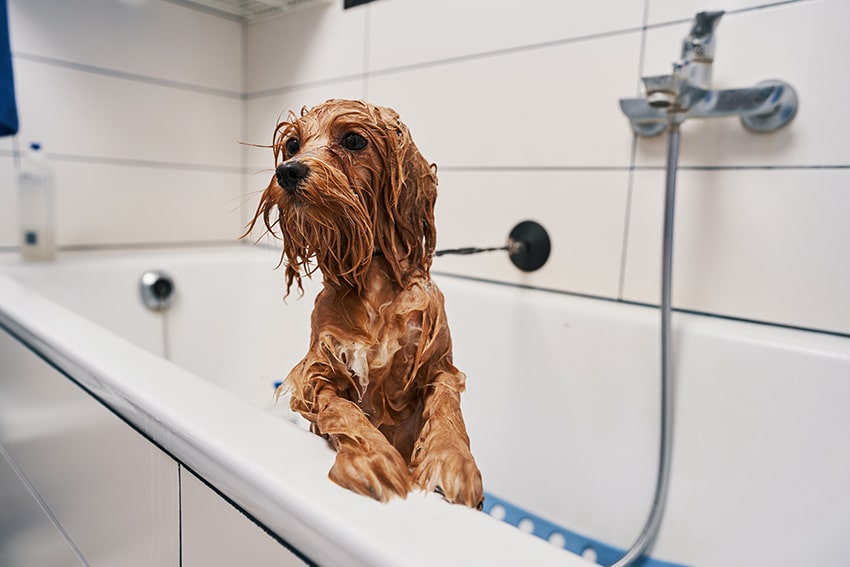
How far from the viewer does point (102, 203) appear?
1224mm

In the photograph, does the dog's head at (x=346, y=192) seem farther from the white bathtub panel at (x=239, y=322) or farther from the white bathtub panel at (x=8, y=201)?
the white bathtub panel at (x=8, y=201)

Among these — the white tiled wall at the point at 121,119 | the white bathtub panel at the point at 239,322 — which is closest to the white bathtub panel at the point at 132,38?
the white tiled wall at the point at 121,119

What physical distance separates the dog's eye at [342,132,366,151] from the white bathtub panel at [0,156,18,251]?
1219 millimetres

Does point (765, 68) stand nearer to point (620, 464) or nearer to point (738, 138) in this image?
point (738, 138)

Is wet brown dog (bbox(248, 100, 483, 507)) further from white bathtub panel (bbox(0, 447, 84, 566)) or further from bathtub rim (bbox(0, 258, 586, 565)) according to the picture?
white bathtub panel (bbox(0, 447, 84, 566))

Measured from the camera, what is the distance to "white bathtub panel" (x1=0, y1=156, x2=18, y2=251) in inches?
44.3

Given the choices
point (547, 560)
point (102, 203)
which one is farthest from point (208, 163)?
point (547, 560)

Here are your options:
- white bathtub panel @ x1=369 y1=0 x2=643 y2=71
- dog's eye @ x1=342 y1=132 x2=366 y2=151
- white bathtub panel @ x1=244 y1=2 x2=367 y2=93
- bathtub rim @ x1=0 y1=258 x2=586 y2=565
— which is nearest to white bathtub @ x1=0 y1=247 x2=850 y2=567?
bathtub rim @ x1=0 y1=258 x2=586 y2=565

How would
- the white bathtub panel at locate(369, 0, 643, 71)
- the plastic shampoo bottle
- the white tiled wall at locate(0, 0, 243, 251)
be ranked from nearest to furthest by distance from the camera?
the white bathtub panel at locate(369, 0, 643, 71) < the white tiled wall at locate(0, 0, 243, 251) < the plastic shampoo bottle

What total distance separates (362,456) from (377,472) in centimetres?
1

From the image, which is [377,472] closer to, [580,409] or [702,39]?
[580,409]

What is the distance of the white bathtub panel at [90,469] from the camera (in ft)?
1.38

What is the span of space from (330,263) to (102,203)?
119 centimetres

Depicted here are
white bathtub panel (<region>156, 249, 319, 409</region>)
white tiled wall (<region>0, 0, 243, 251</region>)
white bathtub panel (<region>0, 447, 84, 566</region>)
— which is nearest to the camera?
white bathtub panel (<region>156, 249, 319, 409</region>)
